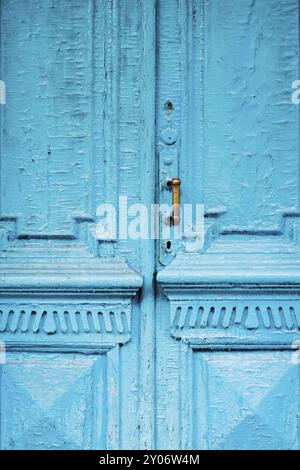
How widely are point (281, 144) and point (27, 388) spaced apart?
969mm

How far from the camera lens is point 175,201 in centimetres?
226

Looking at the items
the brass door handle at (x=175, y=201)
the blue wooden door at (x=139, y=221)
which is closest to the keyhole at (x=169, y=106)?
the blue wooden door at (x=139, y=221)

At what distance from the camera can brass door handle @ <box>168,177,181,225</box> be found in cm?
225

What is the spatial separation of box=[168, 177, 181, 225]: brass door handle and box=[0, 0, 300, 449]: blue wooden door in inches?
1.1

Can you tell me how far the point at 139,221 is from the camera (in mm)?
2277

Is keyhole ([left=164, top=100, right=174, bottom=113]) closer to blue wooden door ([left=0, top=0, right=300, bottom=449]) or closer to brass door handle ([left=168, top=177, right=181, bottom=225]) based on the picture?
blue wooden door ([left=0, top=0, right=300, bottom=449])

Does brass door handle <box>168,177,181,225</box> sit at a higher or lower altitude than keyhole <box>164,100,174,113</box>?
lower

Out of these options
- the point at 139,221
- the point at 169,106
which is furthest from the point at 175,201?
the point at 169,106

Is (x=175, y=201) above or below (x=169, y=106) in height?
below

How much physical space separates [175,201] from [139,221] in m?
0.11

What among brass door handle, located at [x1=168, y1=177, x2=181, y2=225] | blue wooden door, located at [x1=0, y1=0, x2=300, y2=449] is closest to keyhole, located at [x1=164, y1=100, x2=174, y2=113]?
blue wooden door, located at [x1=0, y1=0, x2=300, y2=449]

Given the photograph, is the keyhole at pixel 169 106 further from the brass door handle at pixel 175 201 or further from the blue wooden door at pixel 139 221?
the brass door handle at pixel 175 201

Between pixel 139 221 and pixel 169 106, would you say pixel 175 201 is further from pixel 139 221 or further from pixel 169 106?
pixel 169 106
